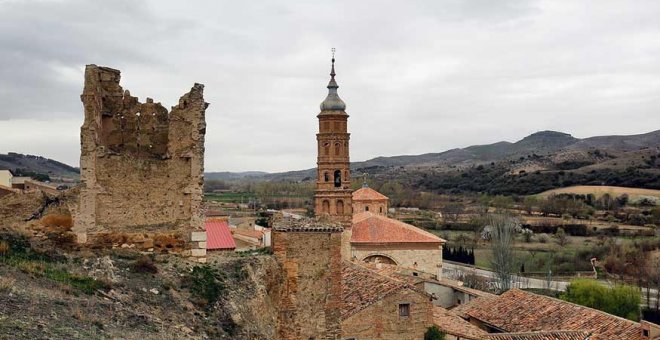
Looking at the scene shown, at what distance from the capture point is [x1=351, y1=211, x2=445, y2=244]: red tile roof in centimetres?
2966

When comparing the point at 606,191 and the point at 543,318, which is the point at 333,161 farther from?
the point at 606,191

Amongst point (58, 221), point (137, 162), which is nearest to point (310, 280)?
point (137, 162)

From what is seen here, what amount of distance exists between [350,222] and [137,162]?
69.0 ft

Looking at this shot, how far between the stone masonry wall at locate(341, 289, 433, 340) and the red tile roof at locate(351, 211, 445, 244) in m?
12.9

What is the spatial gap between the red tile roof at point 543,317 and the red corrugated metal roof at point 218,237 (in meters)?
9.35

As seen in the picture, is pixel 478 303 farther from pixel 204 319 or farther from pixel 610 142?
pixel 610 142

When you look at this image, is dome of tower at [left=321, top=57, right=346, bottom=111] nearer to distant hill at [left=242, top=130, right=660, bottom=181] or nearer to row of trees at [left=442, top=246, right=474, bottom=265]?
row of trees at [left=442, top=246, right=474, bottom=265]

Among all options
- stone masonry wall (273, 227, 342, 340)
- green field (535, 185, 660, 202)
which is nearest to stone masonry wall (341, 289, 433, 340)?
stone masonry wall (273, 227, 342, 340)

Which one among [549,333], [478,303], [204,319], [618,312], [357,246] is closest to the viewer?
[204,319]

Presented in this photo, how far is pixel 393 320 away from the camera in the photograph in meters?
16.3

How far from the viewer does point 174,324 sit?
7.42m

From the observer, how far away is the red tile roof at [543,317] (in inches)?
677

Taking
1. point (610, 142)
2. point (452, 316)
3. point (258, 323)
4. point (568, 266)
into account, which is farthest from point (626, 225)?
point (610, 142)

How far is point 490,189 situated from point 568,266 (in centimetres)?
4772
